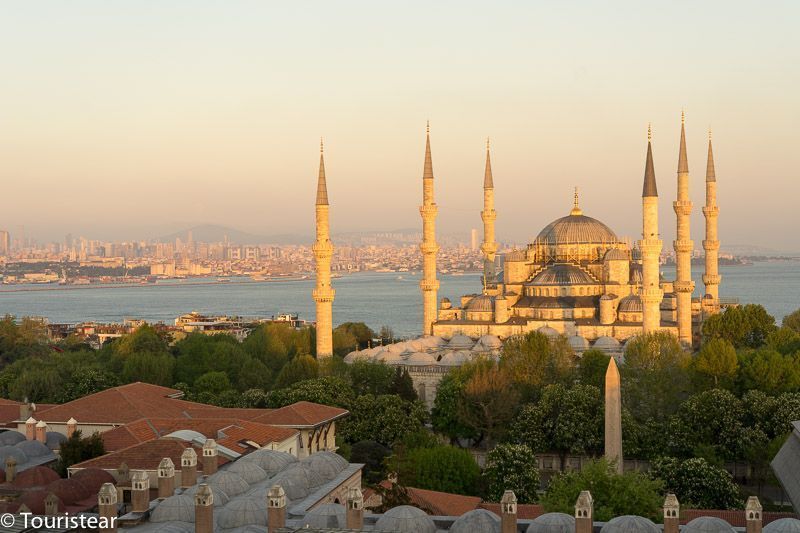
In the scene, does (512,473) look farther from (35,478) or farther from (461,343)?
(461,343)

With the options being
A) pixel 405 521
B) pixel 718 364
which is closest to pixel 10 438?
pixel 405 521

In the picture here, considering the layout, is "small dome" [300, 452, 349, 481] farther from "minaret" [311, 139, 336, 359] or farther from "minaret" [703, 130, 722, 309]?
"minaret" [703, 130, 722, 309]

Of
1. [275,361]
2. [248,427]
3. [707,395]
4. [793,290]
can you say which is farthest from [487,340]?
[793,290]

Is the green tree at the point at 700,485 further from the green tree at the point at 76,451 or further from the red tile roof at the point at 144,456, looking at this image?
the green tree at the point at 76,451

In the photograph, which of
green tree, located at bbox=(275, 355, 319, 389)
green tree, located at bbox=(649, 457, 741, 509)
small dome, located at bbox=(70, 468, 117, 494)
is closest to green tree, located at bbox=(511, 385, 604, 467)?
green tree, located at bbox=(649, 457, 741, 509)

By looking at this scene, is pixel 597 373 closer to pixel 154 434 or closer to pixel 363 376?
pixel 363 376

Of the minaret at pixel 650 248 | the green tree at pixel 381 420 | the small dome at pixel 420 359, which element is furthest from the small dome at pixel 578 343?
the green tree at pixel 381 420

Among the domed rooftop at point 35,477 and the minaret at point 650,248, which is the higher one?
the minaret at point 650,248
